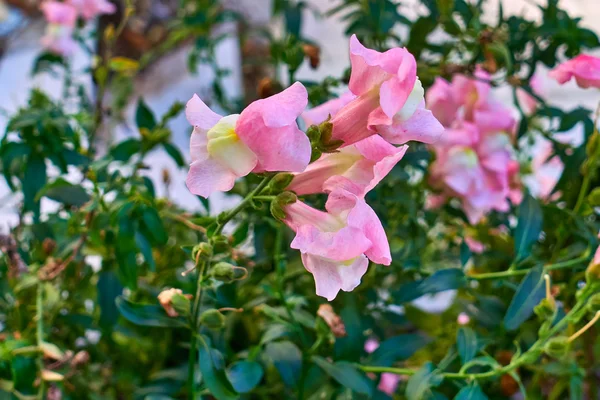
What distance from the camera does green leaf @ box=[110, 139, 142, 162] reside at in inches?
16.8

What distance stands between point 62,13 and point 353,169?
629mm

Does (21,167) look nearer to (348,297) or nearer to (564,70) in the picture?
(348,297)

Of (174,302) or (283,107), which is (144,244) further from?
(283,107)

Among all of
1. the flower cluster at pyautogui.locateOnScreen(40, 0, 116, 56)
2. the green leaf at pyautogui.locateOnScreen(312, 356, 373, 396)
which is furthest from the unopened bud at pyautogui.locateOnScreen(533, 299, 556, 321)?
A: the flower cluster at pyautogui.locateOnScreen(40, 0, 116, 56)

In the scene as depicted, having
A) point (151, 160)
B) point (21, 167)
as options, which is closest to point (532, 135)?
point (21, 167)

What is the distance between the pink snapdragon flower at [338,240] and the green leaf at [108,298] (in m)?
0.23

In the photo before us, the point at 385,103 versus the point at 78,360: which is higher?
the point at 385,103

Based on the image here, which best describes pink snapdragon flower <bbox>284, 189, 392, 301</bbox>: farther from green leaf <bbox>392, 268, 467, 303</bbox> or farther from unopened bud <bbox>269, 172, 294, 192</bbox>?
green leaf <bbox>392, 268, 467, 303</bbox>

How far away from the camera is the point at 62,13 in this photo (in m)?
0.73

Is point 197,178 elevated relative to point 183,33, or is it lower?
elevated

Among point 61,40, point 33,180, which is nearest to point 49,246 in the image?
point 33,180

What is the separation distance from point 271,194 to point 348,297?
187 millimetres

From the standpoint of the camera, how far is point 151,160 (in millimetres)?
1229

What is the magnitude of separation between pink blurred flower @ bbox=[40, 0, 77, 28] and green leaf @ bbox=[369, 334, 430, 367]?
0.60m
